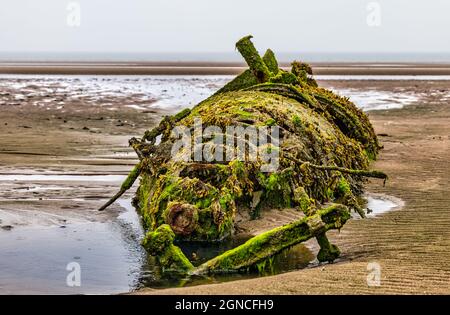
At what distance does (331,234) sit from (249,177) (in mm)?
1052

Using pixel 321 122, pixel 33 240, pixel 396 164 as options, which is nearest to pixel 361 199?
pixel 321 122

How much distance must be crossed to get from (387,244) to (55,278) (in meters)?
3.19

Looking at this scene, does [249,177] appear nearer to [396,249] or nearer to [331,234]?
[331,234]

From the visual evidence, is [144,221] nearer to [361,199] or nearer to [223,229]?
[223,229]

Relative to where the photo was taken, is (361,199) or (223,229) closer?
(223,229)

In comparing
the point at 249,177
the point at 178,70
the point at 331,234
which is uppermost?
the point at 249,177

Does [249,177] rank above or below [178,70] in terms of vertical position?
above

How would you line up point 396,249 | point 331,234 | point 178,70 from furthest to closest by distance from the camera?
point 178,70
point 331,234
point 396,249

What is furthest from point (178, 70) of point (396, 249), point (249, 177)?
point (396, 249)

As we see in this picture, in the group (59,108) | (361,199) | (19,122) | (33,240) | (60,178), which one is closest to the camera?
(33,240)

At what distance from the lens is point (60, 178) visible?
37.4 feet

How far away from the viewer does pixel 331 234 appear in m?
7.52

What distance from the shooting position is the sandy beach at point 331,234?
18.8 feet

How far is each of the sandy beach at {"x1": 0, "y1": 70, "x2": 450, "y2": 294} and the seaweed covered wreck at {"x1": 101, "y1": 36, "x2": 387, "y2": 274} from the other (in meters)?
0.38
